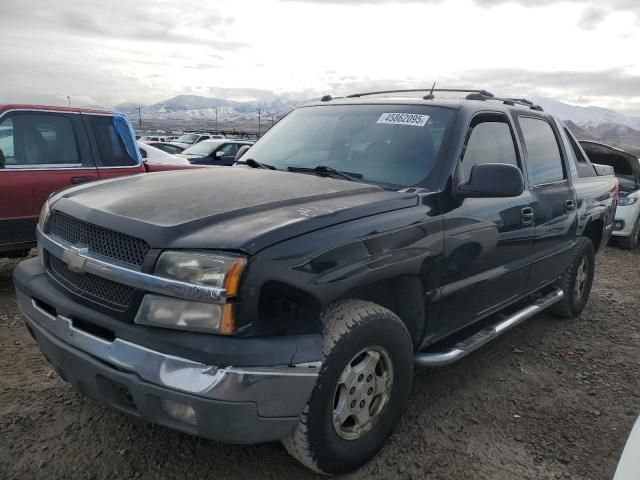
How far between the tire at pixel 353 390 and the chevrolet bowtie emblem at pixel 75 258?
109 centimetres

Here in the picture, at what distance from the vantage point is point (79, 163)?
5496mm

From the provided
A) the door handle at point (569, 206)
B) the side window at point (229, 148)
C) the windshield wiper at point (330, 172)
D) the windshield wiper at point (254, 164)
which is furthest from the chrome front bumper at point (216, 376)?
the side window at point (229, 148)

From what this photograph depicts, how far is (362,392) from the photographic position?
8.24ft

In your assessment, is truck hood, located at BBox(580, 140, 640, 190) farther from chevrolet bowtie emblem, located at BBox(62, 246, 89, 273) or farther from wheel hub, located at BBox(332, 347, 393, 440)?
chevrolet bowtie emblem, located at BBox(62, 246, 89, 273)

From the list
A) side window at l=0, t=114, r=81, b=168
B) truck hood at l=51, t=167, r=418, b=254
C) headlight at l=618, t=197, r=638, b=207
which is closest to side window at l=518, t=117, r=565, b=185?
truck hood at l=51, t=167, r=418, b=254

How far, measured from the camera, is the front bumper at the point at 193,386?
2.01 metres

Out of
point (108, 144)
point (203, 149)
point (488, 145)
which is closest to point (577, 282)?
point (488, 145)

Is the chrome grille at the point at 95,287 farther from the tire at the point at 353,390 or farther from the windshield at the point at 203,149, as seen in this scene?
the windshield at the point at 203,149

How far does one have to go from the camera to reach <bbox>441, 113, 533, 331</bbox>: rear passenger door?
2980mm

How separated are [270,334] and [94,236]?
3.09 ft

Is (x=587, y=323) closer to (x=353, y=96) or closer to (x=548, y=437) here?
(x=548, y=437)

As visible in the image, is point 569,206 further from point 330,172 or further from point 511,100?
point 330,172

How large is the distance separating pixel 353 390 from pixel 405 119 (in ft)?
5.63

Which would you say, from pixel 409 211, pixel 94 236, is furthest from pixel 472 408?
pixel 94 236
